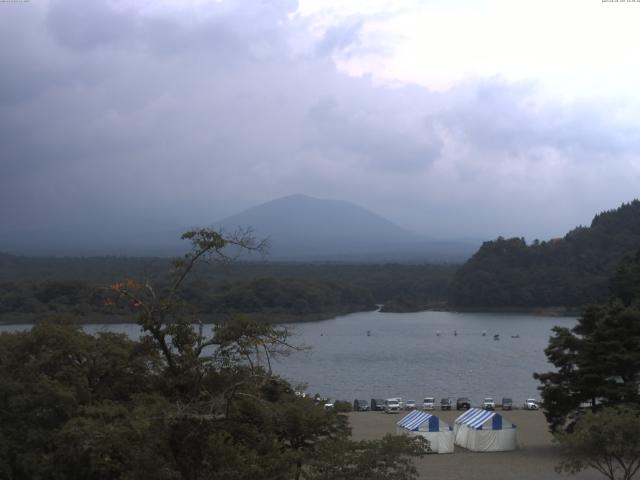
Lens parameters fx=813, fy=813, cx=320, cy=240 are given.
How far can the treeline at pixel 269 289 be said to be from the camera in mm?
38219

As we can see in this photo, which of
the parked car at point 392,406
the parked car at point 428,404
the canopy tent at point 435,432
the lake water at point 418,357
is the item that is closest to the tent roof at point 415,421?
the canopy tent at point 435,432

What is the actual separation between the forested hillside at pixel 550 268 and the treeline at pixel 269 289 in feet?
13.4

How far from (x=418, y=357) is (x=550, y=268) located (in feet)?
90.2

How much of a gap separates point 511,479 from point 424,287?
163 ft

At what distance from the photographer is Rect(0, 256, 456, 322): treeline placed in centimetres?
3822

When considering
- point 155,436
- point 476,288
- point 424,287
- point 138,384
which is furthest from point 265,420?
point 424,287

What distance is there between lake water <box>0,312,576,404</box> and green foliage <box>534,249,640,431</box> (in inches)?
167

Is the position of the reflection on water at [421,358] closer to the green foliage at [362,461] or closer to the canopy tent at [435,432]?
the canopy tent at [435,432]

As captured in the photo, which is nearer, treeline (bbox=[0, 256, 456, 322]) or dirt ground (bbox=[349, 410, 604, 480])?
dirt ground (bbox=[349, 410, 604, 480])

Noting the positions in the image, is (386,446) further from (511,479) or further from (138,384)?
(511,479)

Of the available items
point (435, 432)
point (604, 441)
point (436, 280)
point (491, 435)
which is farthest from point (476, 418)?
point (436, 280)

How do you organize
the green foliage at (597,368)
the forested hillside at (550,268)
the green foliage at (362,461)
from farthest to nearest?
the forested hillside at (550,268)
the green foliage at (597,368)
the green foliage at (362,461)

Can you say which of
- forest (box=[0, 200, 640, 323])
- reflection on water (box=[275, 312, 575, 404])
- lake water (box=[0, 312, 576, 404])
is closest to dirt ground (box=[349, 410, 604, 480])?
lake water (box=[0, 312, 576, 404])

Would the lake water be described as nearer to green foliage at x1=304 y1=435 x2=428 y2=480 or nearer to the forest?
the forest
